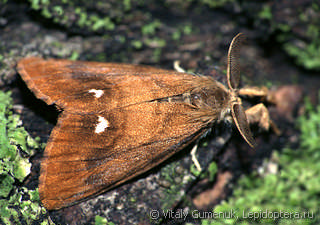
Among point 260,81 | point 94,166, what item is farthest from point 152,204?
point 260,81

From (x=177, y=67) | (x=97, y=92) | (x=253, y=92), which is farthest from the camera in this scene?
(x=177, y=67)

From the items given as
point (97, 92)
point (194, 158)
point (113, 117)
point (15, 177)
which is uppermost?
point (97, 92)

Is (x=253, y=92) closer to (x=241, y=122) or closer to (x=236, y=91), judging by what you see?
(x=236, y=91)

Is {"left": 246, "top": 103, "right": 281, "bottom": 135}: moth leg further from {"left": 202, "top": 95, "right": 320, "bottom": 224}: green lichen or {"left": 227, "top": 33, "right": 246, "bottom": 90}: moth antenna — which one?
{"left": 202, "top": 95, "right": 320, "bottom": 224}: green lichen

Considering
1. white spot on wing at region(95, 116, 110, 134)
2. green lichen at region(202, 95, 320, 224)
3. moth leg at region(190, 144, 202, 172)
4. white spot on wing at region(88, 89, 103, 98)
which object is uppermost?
white spot on wing at region(88, 89, 103, 98)

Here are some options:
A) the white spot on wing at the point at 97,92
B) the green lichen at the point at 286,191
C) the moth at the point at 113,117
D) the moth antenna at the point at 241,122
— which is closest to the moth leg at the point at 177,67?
the moth at the point at 113,117

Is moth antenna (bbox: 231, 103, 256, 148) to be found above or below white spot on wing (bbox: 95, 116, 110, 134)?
below

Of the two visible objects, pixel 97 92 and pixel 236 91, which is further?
pixel 236 91

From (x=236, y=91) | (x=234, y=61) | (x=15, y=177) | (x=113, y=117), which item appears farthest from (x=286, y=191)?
(x=15, y=177)

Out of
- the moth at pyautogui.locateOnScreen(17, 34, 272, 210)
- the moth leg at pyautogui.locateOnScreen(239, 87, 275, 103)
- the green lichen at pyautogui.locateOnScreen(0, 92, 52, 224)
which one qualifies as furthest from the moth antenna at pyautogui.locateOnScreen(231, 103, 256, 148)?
the green lichen at pyautogui.locateOnScreen(0, 92, 52, 224)
